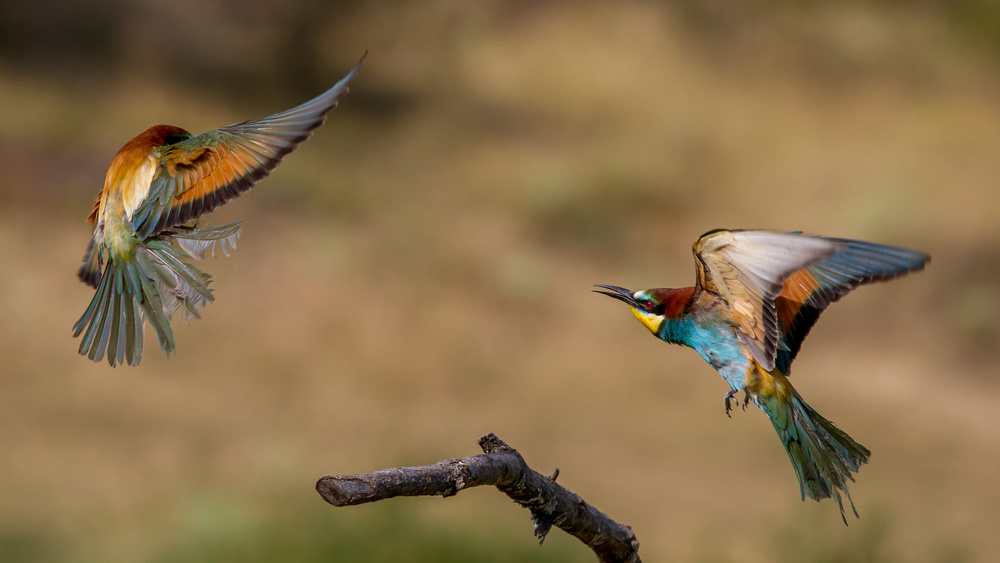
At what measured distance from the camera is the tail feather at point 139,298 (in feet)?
5.90

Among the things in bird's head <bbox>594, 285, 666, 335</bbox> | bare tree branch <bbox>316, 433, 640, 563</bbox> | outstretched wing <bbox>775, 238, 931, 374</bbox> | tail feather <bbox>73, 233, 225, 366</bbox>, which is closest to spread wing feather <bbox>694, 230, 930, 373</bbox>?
outstretched wing <bbox>775, 238, 931, 374</bbox>

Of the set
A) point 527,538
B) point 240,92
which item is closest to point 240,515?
point 527,538

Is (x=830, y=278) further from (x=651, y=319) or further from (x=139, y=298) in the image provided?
(x=139, y=298)

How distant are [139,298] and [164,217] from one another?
163 millimetres

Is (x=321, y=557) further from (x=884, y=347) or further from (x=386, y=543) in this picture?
(x=884, y=347)

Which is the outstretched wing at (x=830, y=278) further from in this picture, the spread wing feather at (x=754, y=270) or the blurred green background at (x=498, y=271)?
the blurred green background at (x=498, y=271)

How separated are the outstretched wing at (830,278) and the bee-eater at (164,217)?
36.6 inches

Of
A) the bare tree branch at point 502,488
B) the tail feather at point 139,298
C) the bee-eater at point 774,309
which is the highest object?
the bee-eater at point 774,309

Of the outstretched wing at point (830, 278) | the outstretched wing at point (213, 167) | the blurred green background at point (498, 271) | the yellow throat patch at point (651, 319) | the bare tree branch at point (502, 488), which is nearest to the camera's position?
the bare tree branch at point (502, 488)

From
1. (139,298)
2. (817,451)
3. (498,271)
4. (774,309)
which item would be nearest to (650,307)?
(774,309)

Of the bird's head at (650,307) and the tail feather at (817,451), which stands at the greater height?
the bird's head at (650,307)

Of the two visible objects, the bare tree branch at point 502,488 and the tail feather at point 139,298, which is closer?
the bare tree branch at point 502,488

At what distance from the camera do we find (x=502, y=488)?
1646mm

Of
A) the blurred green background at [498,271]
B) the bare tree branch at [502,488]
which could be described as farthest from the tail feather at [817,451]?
the blurred green background at [498,271]
